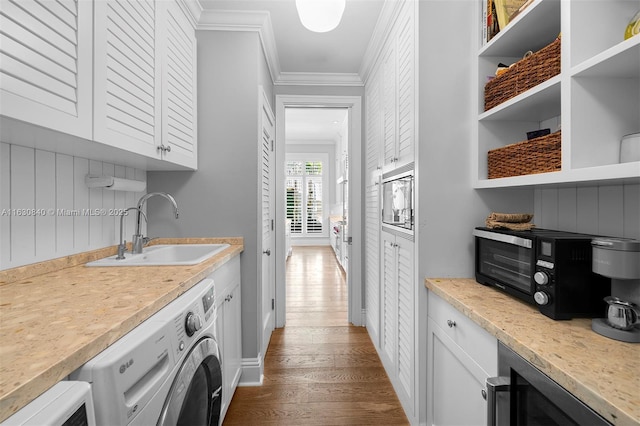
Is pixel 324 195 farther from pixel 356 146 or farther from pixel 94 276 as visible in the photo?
pixel 94 276

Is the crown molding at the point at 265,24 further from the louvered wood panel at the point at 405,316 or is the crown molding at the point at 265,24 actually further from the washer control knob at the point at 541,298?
the washer control knob at the point at 541,298

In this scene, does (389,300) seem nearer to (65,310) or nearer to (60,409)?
(65,310)

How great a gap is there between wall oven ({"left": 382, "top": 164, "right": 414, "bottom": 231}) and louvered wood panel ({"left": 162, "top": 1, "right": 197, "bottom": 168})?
129 cm

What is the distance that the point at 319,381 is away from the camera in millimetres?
2115

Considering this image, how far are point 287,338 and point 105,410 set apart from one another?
228cm

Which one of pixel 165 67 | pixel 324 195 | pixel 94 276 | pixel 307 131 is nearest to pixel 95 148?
pixel 94 276

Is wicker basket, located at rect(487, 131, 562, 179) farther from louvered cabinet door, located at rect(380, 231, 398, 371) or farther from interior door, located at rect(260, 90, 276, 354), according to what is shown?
interior door, located at rect(260, 90, 276, 354)

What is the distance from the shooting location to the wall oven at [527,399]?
69cm

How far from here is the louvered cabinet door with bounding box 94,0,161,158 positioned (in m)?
1.14

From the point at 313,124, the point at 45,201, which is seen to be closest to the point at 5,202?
the point at 45,201

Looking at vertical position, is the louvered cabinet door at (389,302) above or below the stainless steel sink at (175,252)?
below

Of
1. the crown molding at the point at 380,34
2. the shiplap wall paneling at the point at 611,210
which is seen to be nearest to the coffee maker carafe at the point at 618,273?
the shiplap wall paneling at the point at 611,210

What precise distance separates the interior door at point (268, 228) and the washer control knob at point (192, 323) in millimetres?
1323

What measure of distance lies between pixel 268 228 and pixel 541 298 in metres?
2.01
